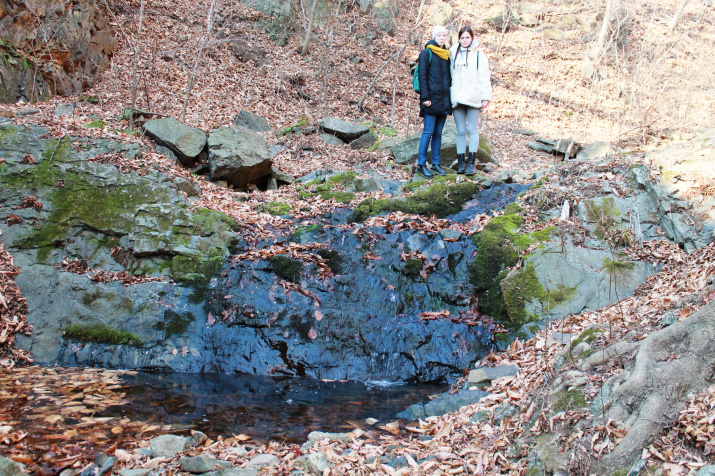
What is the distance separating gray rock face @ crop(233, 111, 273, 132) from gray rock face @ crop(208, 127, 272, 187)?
2320mm

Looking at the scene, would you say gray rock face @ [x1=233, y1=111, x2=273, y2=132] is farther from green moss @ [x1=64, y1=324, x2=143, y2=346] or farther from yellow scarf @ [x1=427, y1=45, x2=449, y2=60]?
green moss @ [x1=64, y1=324, x2=143, y2=346]

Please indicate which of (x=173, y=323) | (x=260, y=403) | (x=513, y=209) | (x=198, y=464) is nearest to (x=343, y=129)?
(x=513, y=209)

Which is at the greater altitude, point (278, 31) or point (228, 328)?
point (278, 31)

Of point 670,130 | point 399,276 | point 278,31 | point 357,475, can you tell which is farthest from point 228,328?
point 278,31

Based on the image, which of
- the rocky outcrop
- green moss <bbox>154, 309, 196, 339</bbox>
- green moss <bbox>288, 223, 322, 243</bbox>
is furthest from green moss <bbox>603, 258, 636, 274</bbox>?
the rocky outcrop

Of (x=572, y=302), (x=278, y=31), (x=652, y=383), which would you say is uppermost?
(x=278, y=31)

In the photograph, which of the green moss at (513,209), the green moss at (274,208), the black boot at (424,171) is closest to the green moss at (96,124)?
the green moss at (274,208)

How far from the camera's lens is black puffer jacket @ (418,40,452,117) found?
818cm

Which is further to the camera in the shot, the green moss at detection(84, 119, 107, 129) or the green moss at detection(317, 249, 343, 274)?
the green moss at detection(84, 119, 107, 129)

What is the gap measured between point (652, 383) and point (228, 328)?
465cm

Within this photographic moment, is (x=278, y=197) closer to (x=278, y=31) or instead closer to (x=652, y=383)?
(x=652, y=383)

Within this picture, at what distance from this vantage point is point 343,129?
483 inches

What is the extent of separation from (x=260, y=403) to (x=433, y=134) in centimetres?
635

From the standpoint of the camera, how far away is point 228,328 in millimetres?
5723
